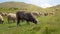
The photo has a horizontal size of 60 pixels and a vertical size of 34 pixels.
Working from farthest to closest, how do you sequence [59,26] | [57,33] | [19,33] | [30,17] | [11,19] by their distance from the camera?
→ [11,19] → [30,17] → [19,33] → [59,26] → [57,33]

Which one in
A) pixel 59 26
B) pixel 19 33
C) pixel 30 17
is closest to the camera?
pixel 59 26

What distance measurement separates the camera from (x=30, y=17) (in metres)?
22.6

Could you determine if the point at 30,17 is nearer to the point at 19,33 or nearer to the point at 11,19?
the point at 11,19

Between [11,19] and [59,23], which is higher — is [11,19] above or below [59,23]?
below

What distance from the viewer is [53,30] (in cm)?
1138

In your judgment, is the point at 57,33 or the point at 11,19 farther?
the point at 11,19

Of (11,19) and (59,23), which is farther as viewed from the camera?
(11,19)

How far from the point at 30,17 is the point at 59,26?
11.3 meters

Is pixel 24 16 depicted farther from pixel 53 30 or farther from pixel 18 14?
pixel 53 30

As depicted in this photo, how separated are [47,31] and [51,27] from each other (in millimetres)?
1127

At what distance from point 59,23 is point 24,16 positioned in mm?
11417

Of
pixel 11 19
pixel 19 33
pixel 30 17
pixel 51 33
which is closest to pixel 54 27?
pixel 51 33

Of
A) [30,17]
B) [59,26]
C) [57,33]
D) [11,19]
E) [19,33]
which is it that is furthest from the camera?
[11,19]

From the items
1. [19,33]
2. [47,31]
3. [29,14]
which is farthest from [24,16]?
[47,31]
